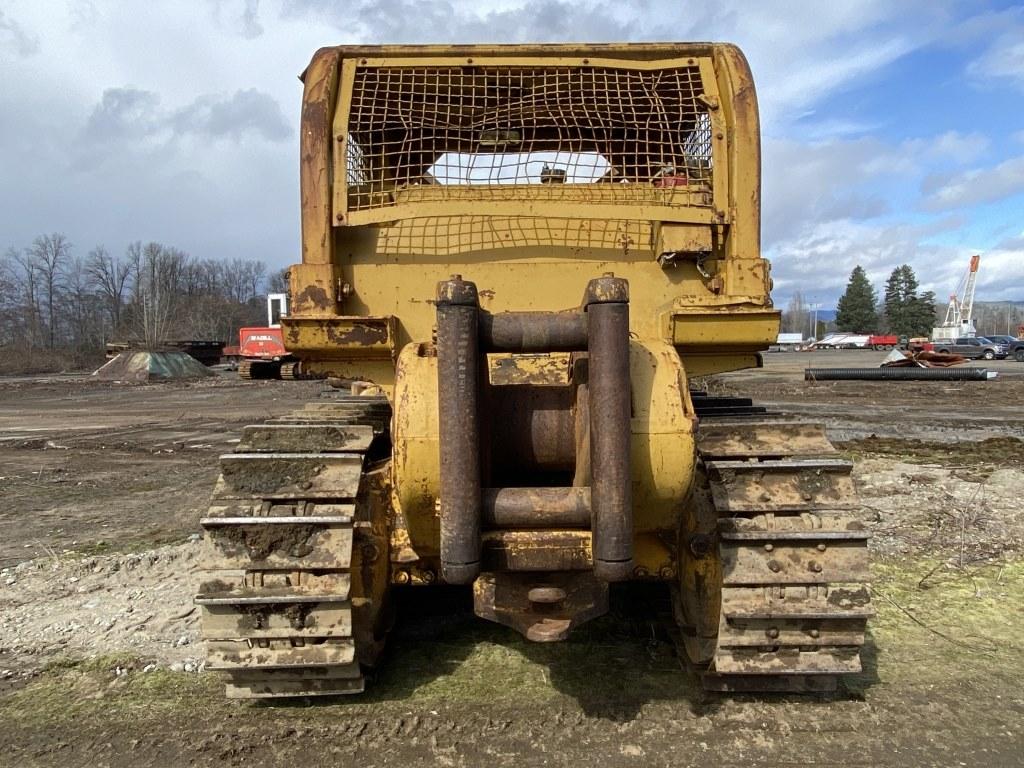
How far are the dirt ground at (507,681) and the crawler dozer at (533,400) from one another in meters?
0.21

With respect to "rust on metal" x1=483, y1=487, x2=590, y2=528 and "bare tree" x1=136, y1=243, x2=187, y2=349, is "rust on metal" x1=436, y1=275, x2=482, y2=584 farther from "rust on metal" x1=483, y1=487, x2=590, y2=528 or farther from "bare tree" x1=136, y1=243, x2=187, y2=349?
"bare tree" x1=136, y1=243, x2=187, y2=349

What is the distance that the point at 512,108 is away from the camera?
374 centimetres

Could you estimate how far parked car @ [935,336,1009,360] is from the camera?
135 feet

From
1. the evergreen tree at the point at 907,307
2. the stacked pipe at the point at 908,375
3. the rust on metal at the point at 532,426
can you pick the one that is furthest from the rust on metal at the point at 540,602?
the evergreen tree at the point at 907,307

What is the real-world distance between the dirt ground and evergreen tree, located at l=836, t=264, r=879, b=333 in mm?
98522

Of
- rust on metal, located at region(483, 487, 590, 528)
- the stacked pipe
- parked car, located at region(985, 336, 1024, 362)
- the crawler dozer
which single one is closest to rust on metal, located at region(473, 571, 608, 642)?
the crawler dozer

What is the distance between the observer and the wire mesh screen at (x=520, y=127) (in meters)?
3.64

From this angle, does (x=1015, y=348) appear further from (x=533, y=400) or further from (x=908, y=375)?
(x=533, y=400)

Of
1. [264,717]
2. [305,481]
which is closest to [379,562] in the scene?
[305,481]

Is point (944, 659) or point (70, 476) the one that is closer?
point (944, 659)

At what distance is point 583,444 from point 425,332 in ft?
3.98

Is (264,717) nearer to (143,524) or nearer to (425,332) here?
(425,332)

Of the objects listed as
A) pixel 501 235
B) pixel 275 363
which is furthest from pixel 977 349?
pixel 501 235

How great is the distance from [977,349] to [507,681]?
46684mm
